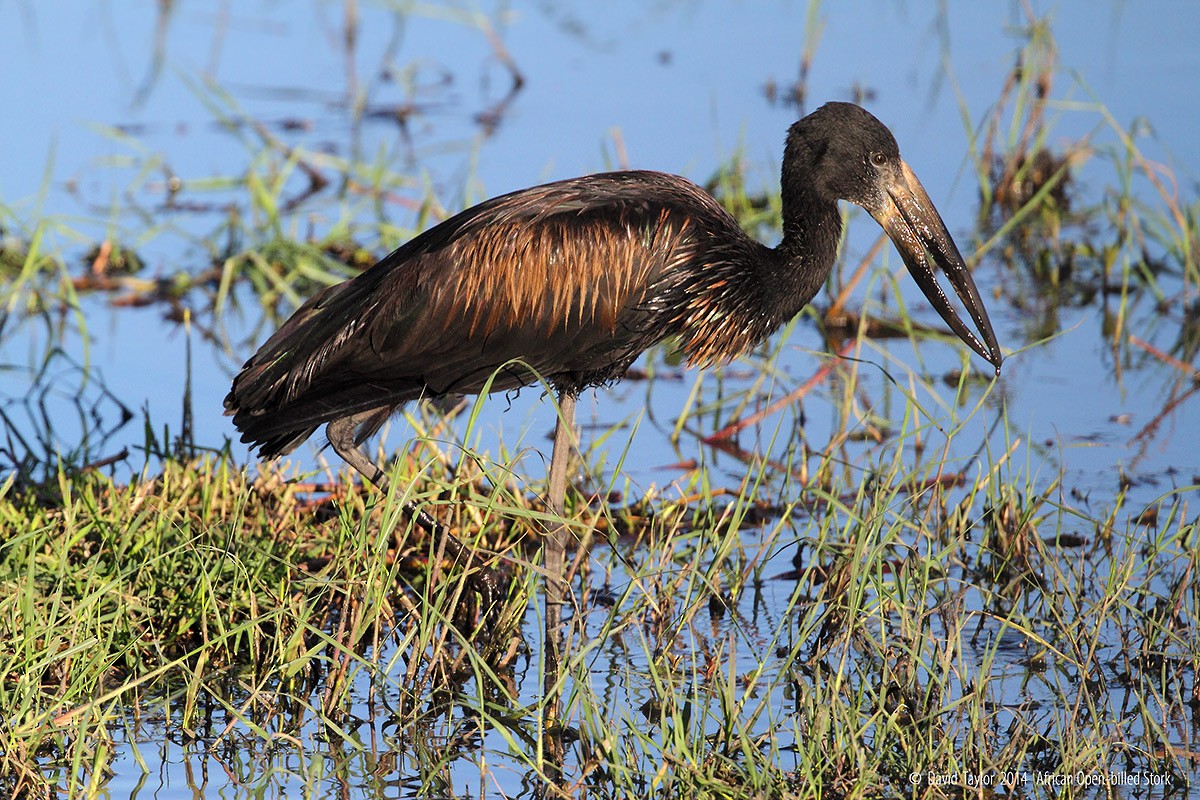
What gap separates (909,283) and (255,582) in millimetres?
4025

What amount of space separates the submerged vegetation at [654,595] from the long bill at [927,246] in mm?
326

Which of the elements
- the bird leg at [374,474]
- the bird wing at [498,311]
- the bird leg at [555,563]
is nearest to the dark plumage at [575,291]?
the bird wing at [498,311]

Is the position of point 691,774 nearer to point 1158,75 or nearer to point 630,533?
point 630,533

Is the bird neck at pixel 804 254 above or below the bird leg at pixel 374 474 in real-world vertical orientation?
above

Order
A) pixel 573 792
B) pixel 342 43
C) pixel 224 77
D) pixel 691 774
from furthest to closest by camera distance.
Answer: pixel 342 43 < pixel 224 77 < pixel 573 792 < pixel 691 774

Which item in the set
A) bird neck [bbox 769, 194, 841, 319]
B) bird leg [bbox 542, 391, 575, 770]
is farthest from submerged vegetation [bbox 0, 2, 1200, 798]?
bird neck [bbox 769, 194, 841, 319]

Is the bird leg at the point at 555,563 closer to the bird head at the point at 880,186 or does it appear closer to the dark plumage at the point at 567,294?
the dark plumage at the point at 567,294

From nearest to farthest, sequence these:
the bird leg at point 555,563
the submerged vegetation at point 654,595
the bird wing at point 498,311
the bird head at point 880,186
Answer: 1. the submerged vegetation at point 654,595
2. the bird leg at point 555,563
3. the bird wing at point 498,311
4. the bird head at point 880,186

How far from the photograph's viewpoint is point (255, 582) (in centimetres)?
501

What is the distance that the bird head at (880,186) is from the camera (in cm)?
529

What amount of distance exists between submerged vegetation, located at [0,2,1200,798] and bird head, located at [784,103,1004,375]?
15.9 inches

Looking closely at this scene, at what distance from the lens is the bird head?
208 inches

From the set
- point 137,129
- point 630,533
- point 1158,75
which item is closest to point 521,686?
point 630,533

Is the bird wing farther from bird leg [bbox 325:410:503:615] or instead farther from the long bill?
the long bill
